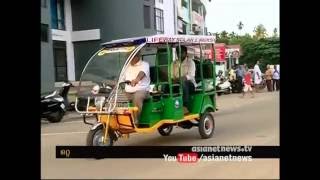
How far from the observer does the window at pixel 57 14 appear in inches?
177

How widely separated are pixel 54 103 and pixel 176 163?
96cm

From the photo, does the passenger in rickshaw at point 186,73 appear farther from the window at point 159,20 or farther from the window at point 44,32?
the window at point 44,32

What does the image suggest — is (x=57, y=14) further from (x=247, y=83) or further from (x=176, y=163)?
(x=247, y=83)

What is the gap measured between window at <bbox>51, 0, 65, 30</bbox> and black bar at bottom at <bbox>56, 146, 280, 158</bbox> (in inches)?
34.4

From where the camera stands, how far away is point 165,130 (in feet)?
16.7

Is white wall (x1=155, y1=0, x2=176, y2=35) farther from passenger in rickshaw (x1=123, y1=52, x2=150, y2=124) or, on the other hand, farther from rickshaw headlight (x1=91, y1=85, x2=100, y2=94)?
rickshaw headlight (x1=91, y1=85, x2=100, y2=94)

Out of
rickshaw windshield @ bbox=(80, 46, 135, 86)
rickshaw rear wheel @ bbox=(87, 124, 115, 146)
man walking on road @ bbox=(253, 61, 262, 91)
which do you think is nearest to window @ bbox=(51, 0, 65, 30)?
rickshaw windshield @ bbox=(80, 46, 135, 86)

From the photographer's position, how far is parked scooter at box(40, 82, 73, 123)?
4605 mm

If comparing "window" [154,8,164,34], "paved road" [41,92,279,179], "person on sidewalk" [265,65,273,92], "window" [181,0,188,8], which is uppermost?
"window" [181,0,188,8]

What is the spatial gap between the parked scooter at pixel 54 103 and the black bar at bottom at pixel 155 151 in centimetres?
30

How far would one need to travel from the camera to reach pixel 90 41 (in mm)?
4742

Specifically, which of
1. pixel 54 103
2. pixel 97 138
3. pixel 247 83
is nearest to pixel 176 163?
pixel 97 138
